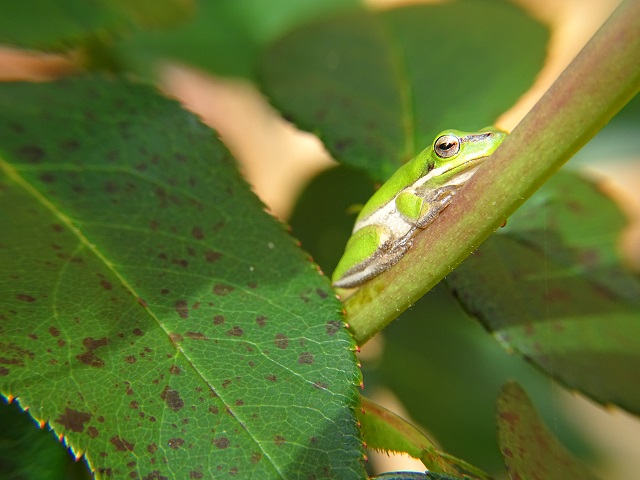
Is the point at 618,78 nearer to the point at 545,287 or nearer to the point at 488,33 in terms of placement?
the point at 545,287

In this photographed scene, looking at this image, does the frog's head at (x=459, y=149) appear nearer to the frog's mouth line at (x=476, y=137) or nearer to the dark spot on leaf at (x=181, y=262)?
the frog's mouth line at (x=476, y=137)

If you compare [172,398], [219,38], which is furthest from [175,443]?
[219,38]

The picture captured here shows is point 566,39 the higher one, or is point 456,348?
point 566,39

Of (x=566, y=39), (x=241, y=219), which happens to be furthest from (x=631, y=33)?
(x=566, y=39)

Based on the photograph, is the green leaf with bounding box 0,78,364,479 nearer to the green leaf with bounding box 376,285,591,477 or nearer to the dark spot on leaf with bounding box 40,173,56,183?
the dark spot on leaf with bounding box 40,173,56,183

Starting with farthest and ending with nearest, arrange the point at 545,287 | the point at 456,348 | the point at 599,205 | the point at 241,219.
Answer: the point at 456,348
the point at 599,205
the point at 545,287
the point at 241,219

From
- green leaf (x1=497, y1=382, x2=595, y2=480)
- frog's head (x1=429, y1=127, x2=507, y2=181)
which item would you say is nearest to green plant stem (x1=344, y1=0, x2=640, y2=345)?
green leaf (x1=497, y1=382, x2=595, y2=480)
